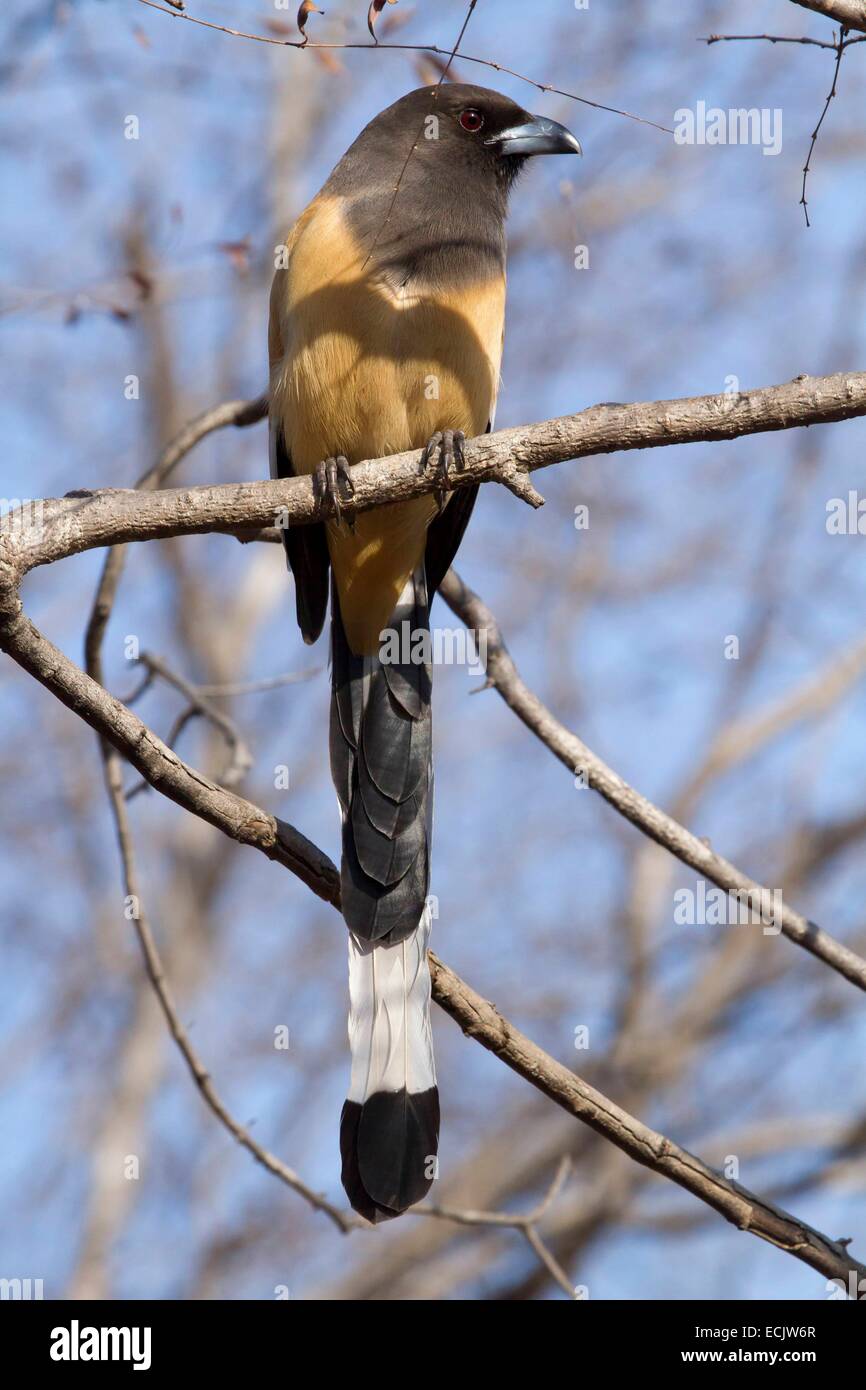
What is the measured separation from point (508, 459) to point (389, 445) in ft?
3.75

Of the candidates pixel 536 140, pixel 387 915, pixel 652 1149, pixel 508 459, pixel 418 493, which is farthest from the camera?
pixel 536 140

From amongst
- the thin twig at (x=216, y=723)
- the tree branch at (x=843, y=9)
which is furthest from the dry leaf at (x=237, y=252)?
the tree branch at (x=843, y=9)

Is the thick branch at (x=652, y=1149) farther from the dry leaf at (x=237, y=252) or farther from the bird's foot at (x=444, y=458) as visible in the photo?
the dry leaf at (x=237, y=252)

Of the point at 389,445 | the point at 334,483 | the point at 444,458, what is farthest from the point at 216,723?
the point at 444,458

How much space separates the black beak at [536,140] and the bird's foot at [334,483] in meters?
1.81

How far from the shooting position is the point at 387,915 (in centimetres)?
370

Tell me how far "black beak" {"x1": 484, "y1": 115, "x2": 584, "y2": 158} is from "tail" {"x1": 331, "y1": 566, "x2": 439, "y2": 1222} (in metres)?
1.71

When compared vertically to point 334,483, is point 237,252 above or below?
above

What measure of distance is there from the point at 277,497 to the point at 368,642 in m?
1.47

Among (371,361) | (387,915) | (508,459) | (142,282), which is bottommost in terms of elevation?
(387,915)

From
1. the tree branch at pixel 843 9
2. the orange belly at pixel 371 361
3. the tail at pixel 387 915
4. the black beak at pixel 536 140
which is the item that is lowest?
the tail at pixel 387 915

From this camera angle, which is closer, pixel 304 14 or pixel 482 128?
pixel 304 14

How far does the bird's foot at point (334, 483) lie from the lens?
3.16m

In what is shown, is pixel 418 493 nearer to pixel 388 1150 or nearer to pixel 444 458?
pixel 444 458
